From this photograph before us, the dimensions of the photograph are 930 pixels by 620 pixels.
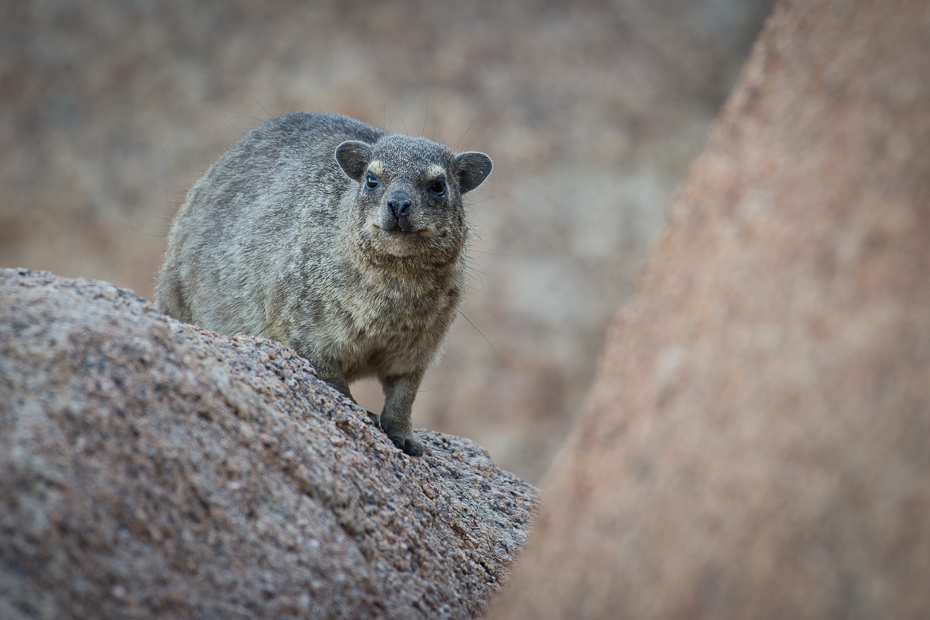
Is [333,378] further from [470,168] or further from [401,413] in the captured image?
[470,168]

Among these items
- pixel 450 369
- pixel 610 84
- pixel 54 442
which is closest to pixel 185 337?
pixel 54 442

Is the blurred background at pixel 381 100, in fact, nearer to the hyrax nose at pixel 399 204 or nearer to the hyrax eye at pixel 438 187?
the hyrax eye at pixel 438 187

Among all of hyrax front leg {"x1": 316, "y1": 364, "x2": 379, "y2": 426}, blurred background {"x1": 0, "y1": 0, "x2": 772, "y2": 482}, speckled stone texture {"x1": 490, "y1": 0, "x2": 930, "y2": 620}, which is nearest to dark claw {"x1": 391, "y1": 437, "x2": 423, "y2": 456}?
hyrax front leg {"x1": 316, "y1": 364, "x2": 379, "y2": 426}

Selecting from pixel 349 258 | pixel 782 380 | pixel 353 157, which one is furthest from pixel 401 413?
pixel 782 380

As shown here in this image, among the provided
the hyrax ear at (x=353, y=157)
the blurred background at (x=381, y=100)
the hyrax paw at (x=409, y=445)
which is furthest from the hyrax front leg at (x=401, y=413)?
the blurred background at (x=381, y=100)

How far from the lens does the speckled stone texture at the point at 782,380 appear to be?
2041mm

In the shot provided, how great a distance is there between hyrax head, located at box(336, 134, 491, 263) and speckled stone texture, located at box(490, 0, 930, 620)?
2.62m

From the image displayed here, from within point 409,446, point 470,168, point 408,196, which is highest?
point 470,168

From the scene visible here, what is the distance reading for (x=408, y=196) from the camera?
524cm

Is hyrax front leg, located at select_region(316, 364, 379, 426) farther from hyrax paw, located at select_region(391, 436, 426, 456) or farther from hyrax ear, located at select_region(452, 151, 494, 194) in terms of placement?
hyrax ear, located at select_region(452, 151, 494, 194)

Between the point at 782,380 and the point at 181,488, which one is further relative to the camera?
the point at 181,488

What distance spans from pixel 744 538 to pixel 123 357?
2035 millimetres

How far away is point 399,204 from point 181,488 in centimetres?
269

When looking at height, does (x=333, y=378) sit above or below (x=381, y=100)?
below
